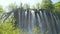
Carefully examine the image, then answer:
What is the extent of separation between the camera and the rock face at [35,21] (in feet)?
10.5

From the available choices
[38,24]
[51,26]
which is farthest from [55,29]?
[38,24]

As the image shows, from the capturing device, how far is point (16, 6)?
128 inches

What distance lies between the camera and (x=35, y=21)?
323cm

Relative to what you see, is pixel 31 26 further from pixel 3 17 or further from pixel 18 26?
pixel 3 17

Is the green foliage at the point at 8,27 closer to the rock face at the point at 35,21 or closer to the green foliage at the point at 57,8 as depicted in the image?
the rock face at the point at 35,21

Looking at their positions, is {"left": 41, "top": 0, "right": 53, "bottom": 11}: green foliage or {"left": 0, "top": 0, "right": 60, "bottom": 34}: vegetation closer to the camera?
{"left": 0, "top": 0, "right": 60, "bottom": 34}: vegetation

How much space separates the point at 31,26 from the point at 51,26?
13.3 inches

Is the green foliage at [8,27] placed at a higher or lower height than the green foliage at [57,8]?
lower

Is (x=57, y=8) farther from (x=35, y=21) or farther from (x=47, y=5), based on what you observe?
(x=35, y=21)

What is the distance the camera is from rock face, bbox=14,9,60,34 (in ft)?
10.5

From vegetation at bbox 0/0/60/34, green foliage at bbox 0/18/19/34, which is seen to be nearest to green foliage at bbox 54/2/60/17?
vegetation at bbox 0/0/60/34

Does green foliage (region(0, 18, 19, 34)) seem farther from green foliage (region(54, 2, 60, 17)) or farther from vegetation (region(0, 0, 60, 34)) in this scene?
green foliage (region(54, 2, 60, 17))

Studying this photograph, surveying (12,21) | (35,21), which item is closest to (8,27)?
(12,21)

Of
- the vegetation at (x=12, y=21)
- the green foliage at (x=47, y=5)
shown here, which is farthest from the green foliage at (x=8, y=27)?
the green foliage at (x=47, y=5)
